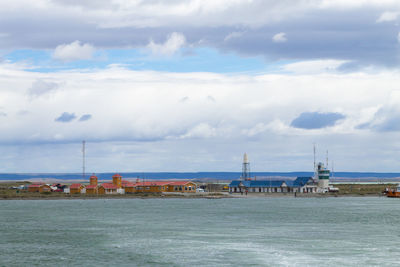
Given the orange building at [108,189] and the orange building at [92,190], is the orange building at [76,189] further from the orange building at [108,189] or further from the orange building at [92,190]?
the orange building at [108,189]

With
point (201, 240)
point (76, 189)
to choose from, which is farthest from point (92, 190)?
point (201, 240)

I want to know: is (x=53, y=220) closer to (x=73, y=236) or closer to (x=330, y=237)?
(x=73, y=236)

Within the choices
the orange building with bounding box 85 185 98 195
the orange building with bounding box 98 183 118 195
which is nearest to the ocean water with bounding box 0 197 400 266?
the orange building with bounding box 85 185 98 195

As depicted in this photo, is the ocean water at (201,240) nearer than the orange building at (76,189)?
Yes

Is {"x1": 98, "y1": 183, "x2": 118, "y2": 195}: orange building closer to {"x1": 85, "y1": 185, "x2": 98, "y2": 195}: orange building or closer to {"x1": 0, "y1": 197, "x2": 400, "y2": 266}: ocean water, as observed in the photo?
{"x1": 85, "y1": 185, "x2": 98, "y2": 195}: orange building

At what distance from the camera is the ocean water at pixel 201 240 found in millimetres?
59750

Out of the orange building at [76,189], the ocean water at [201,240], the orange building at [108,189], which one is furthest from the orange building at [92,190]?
the ocean water at [201,240]

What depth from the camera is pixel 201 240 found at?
73750 mm

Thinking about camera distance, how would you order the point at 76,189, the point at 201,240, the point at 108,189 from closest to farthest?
the point at 201,240, the point at 108,189, the point at 76,189

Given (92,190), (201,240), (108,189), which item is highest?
(108,189)

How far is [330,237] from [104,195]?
12230 centimetres

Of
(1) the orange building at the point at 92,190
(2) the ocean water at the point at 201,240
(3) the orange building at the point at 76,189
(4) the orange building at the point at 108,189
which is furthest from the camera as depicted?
(3) the orange building at the point at 76,189

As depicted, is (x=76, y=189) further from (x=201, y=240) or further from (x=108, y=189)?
(x=201, y=240)

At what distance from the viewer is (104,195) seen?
623 feet
